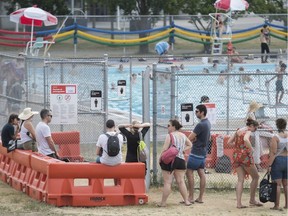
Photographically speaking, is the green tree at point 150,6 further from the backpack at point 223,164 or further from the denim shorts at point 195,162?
the denim shorts at point 195,162

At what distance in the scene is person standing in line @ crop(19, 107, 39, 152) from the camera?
53.6 feet

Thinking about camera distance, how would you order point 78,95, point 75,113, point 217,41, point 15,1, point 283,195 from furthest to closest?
point 15,1 < point 217,41 < point 78,95 < point 75,113 < point 283,195

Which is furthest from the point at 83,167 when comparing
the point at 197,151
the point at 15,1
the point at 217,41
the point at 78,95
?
the point at 15,1

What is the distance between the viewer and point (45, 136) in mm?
15875

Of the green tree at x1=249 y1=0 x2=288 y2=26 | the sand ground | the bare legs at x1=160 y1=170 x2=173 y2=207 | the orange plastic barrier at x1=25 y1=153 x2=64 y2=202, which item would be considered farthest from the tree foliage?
the bare legs at x1=160 y1=170 x2=173 y2=207

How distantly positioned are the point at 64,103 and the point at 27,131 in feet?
6.16

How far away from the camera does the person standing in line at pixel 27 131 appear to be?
643 inches

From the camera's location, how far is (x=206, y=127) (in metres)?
15.0

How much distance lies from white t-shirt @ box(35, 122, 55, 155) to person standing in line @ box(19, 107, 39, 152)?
0.37 meters

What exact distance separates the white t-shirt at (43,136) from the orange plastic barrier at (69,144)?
2.22m

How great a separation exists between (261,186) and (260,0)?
35924 mm

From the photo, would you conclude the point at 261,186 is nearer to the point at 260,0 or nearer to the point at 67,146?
the point at 67,146

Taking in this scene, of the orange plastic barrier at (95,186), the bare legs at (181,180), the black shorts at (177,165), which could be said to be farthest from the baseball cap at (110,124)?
the bare legs at (181,180)

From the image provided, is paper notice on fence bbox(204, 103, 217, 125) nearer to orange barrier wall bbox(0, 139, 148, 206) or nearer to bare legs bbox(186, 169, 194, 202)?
bare legs bbox(186, 169, 194, 202)
